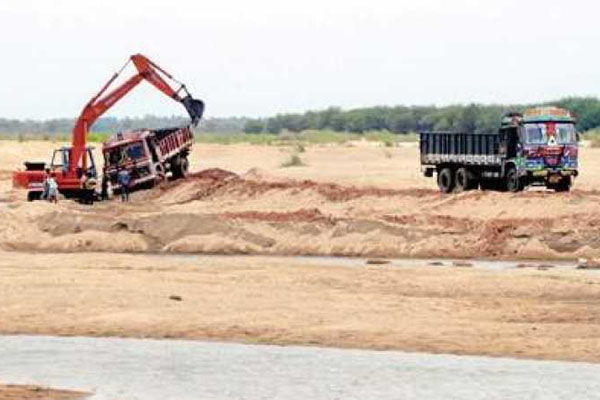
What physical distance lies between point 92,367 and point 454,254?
19.3 metres

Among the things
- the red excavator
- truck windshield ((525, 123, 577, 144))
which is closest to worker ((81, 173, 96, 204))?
the red excavator

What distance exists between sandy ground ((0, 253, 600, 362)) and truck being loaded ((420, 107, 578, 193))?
16.5 meters

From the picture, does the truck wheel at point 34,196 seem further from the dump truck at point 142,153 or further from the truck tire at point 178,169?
the truck tire at point 178,169

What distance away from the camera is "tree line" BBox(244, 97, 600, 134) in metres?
151

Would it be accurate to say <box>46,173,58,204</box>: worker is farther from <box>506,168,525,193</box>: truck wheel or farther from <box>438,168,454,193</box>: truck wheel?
<box>506,168,525,193</box>: truck wheel

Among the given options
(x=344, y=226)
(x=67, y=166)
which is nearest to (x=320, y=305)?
(x=344, y=226)

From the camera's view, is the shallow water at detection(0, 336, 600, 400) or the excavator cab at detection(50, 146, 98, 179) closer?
the shallow water at detection(0, 336, 600, 400)

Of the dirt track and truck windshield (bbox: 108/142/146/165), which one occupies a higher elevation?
truck windshield (bbox: 108/142/146/165)

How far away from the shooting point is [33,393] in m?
19.8

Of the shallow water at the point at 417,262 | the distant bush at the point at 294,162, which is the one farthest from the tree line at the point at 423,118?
the shallow water at the point at 417,262

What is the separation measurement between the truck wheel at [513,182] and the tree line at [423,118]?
290 ft

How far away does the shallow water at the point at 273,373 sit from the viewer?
19953 mm

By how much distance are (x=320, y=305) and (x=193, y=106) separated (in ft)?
113

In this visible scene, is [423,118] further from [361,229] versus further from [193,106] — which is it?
[361,229]
